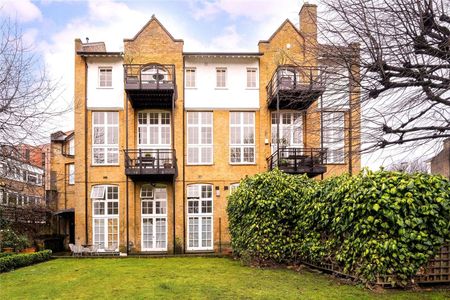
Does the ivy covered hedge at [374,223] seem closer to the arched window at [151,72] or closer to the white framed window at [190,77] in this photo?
the white framed window at [190,77]

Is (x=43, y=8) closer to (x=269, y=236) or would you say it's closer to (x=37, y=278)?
(x=37, y=278)

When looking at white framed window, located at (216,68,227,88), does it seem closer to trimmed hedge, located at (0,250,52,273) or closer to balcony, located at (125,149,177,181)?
balcony, located at (125,149,177,181)

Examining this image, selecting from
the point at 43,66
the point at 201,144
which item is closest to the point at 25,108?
the point at 43,66

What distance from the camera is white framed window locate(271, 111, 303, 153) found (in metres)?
17.8

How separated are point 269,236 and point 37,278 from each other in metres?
6.58

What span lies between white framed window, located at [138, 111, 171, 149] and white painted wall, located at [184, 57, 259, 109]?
5.56ft

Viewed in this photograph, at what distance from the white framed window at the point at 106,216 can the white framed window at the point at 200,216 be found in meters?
3.44

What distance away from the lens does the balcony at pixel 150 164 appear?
16.0 meters

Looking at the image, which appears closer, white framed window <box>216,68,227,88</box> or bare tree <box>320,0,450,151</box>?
bare tree <box>320,0,450,151</box>

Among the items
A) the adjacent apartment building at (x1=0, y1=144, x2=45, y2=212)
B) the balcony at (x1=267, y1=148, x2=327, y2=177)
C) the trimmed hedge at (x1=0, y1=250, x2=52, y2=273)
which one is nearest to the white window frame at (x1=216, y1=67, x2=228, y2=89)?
the balcony at (x1=267, y1=148, x2=327, y2=177)

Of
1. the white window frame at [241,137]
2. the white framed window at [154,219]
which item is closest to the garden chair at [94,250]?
the white framed window at [154,219]

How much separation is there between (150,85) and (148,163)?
3409 millimetres

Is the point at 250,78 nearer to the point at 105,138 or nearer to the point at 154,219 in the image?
the point at 105,138

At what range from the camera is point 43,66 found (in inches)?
374
